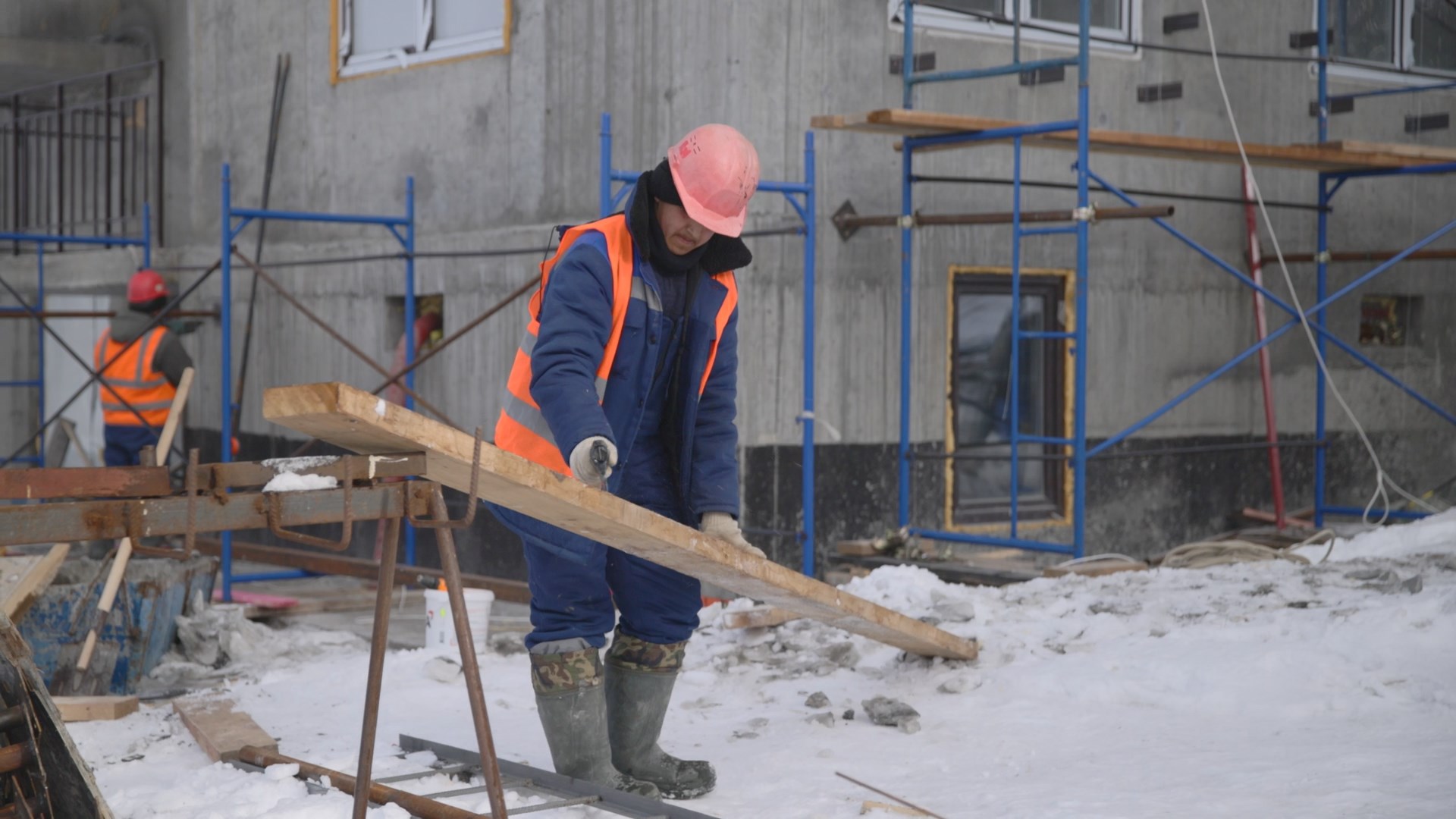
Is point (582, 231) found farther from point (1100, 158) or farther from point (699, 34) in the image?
point (1100, 158)

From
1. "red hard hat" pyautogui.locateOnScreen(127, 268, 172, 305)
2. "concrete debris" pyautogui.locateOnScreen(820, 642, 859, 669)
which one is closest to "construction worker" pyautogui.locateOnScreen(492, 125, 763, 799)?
"concrete debris" pyautogui.locateOnScreen(820, 642, 859, 669)

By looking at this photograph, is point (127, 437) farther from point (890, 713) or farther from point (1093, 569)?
point (890, 713)

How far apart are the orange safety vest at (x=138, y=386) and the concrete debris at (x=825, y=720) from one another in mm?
5364

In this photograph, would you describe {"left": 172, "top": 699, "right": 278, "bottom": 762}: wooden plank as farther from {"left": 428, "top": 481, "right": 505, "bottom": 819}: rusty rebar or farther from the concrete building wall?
the concrete building wall

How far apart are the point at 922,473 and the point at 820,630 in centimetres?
261

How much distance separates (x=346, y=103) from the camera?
33.8 ft

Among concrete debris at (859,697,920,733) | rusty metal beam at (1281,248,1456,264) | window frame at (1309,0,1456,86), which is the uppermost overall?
window frame at (1309,0,1456,86)

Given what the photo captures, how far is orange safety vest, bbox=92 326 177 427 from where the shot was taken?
8891 mm

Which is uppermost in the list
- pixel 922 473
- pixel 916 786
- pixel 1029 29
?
pixel 1029 29

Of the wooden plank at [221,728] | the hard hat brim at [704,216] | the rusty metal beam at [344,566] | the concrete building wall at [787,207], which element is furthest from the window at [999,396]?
the hard hat brim at [704,216]

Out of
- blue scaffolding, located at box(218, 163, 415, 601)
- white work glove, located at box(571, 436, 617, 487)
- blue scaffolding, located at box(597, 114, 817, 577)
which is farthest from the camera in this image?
blue scaffolding, located at box(218, 163, 415, 601)

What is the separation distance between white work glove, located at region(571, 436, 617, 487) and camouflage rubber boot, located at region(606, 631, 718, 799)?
0.87 meters

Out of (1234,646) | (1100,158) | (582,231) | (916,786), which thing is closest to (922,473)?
(1100,158)

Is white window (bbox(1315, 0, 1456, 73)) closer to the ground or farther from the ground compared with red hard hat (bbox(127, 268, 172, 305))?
farther from the ground
